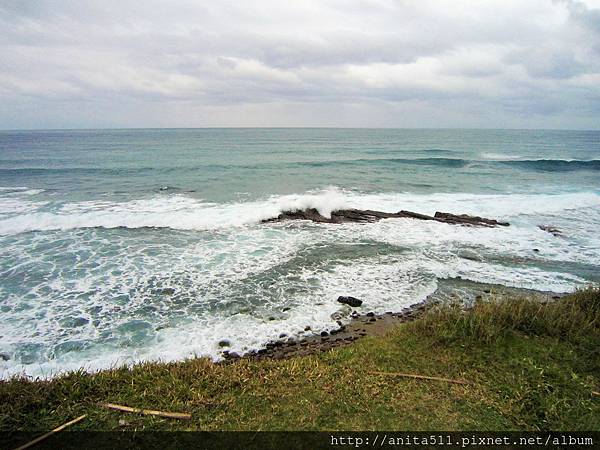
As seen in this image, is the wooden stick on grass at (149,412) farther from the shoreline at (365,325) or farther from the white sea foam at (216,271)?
the shoreline at (365,325)

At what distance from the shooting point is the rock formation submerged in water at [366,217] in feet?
52.4

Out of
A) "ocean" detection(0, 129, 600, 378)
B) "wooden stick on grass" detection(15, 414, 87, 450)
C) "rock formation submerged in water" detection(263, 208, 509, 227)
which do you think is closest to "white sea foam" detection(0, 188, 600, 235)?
"ocean" detection(0, 129, 600, 378)

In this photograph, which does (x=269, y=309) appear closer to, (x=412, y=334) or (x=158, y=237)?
(x=412, y=334)

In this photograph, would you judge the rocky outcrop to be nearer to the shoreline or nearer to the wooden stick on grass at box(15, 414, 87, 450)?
the shoreline

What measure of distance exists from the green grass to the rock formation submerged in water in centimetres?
1060

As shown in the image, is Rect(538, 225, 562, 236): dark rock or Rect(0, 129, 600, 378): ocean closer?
Rect(0, 129, 600, 378): ocean

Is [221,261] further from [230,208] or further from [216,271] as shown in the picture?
[230,208]

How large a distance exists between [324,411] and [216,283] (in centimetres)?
621

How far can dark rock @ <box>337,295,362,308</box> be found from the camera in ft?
27.1

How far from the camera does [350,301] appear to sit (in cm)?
831

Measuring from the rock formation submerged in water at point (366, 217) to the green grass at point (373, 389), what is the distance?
10603 mm

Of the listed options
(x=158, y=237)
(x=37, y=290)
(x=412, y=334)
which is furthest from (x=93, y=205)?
(x=412, y=334)

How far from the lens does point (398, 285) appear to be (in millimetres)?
9461

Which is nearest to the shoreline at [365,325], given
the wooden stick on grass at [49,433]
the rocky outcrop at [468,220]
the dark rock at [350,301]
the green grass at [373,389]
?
the dark rock at [350,301]
